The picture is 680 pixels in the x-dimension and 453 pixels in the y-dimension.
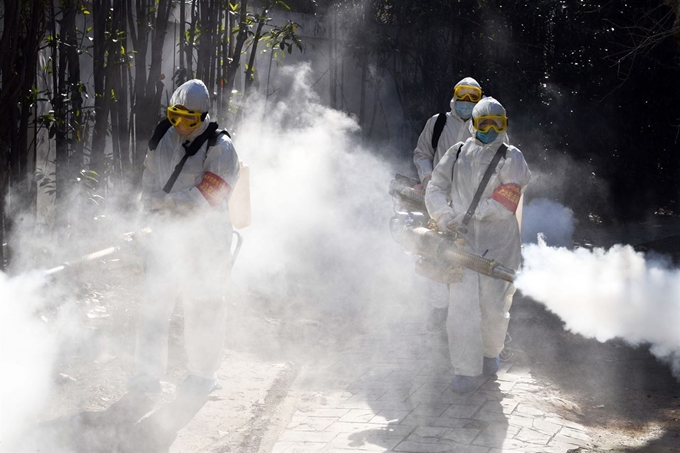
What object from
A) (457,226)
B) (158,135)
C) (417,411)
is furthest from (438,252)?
(158,135)

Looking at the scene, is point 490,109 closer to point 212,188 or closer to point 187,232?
point 212,188

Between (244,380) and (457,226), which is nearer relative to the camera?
(457,226)

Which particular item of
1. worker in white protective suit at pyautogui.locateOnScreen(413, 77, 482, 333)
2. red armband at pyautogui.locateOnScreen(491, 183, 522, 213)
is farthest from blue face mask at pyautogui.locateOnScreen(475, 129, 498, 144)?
worker in white protective suit at pyautogui.locateOnScreen(413, 77, 482, 333)

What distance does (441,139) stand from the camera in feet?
23.6

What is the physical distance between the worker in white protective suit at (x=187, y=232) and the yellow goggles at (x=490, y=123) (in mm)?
1568

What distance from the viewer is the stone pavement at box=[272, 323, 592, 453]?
482 centimetres

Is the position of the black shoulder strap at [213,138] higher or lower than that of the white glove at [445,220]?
higher

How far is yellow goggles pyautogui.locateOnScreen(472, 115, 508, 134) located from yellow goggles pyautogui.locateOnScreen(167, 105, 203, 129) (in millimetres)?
1748

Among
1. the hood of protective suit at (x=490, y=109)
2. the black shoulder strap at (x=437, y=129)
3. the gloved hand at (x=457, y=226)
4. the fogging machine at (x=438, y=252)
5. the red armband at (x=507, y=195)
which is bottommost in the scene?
the fogging machine at (x=438, y=252)

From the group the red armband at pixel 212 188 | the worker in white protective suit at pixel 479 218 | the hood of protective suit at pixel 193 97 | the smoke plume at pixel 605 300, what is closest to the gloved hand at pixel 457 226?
the worker in white protective suit at pixel 479 218

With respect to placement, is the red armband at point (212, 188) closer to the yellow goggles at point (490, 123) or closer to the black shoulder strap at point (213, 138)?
the black shoulder strap at point (213, 138)

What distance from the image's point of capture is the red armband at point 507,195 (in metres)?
5.64

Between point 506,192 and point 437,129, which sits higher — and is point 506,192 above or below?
below

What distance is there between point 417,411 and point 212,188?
1.78 meters
